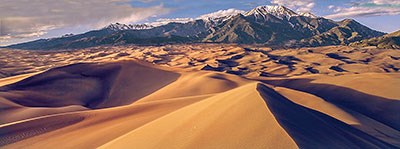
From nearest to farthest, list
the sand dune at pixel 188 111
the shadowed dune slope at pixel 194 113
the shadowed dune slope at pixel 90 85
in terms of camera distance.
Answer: the shadowed dune slope at pixel 194 113 < the sand dune at pixel 188 111 < the shadowed dune slope at pixel 90 85

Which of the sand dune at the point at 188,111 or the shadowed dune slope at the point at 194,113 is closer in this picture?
the shadowed dune slope at the point at 194,113

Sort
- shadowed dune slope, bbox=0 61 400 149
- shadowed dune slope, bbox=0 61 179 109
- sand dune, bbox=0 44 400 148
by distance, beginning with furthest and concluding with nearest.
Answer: shadowed dune slope, bbox=0 61 179 109, sand dune, bbox=0 44 400 148, shadowed dune slope, bbox=0 61 400 149

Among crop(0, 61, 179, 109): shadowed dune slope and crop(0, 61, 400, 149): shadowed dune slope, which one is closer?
crop(0, 61, 400, 149): shadowed dune slope

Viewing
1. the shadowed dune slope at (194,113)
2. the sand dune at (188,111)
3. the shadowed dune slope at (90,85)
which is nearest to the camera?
the shadowed dune slope at (194,113)

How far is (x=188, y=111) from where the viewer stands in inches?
872

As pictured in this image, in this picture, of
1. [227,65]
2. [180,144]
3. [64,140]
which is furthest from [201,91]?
[227,65]

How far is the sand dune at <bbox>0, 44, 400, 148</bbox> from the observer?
659 inches

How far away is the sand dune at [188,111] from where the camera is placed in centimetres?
1673

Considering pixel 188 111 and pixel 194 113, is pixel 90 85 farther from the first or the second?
pixel 194 113


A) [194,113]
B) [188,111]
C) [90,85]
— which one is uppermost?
[194,113]

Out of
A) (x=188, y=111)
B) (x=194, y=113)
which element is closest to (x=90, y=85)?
(x=188, y=111)

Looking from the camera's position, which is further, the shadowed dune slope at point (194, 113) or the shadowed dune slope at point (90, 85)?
the shadowed dune slope at point (90, 85)

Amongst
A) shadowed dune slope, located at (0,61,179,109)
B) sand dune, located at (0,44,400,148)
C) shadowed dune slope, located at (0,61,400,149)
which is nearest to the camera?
shadowed dune slope, located at (0,61,400,149)

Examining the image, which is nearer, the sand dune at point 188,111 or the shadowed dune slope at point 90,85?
the sand dune at point 188,111
